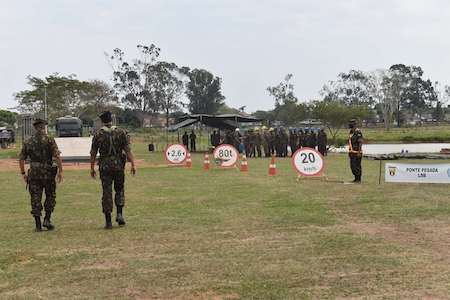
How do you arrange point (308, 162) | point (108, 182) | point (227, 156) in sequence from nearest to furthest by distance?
point (108, 182) < point (308, 162) < point (227, 156)

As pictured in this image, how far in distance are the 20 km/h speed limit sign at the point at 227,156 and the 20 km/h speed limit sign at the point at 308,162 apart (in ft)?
18.9

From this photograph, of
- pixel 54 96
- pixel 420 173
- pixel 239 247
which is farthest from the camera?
pixel 54 96

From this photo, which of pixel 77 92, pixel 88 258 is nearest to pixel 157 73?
pixel 77 92

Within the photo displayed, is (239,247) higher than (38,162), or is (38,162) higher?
(38,162)

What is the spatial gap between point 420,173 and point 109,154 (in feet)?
28.1

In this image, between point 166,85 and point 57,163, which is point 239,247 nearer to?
point 57,163

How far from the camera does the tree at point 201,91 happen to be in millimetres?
122938

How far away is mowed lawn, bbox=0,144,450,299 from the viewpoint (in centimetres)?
599

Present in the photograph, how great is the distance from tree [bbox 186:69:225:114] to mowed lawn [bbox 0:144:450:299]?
358 feet

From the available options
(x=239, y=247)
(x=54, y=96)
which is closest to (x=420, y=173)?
(x=239, y=247)

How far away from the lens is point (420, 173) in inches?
576

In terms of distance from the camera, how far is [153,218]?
1067 centimetres

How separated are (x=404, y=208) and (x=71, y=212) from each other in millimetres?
6575

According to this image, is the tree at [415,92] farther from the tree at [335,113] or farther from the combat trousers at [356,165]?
the combat trousers at [356,165]
